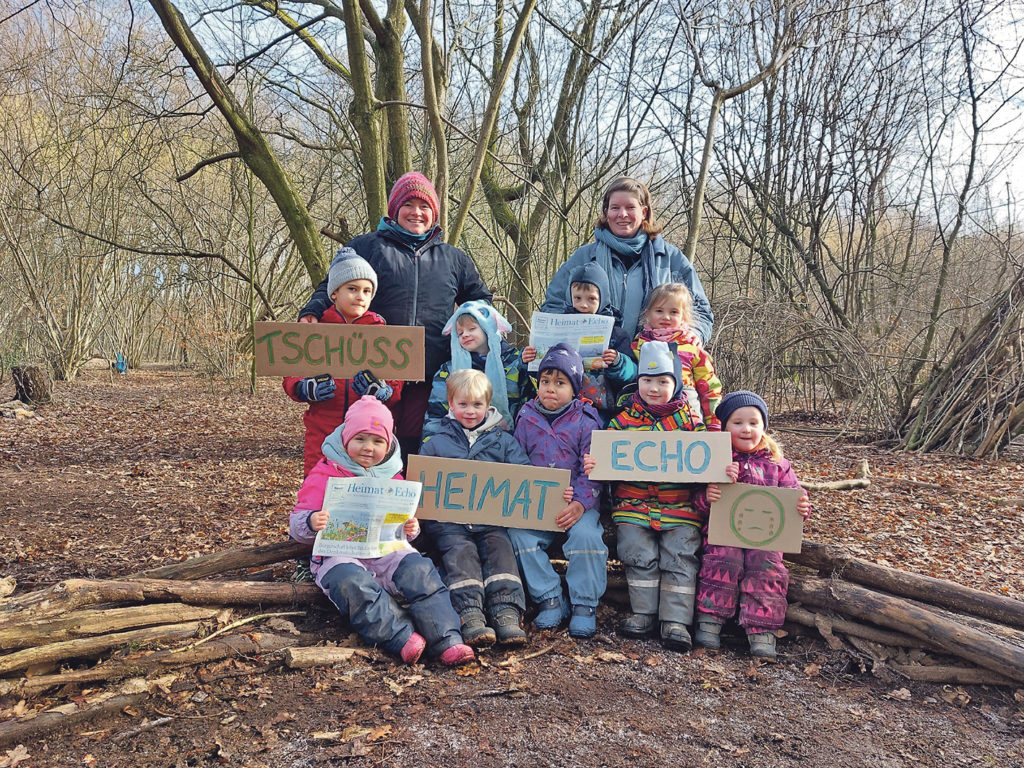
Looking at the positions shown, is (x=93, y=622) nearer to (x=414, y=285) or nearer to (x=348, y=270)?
(x=348, y=270)

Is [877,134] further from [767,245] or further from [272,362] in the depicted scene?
[272,362]

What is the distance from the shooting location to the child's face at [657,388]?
3344 mm

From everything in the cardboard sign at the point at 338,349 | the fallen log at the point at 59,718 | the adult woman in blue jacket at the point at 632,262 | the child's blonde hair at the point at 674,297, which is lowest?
the fallen log at the point at 59,718

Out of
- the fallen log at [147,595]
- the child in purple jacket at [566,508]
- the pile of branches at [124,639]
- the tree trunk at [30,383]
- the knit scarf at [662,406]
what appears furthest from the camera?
the tree trunk at [30,383]

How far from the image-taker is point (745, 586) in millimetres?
3160

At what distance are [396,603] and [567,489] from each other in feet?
3.14

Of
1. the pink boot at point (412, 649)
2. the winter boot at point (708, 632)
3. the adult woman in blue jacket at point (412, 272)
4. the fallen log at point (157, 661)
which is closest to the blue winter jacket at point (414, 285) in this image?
the adult woman in blue jacket at point (412, 272)

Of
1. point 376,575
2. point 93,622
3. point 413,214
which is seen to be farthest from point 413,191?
point 93,622

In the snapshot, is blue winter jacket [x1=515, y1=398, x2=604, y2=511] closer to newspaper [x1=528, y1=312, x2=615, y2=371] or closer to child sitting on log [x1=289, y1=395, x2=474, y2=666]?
newspaper [x1=528, y1=312, x2=615, y2=371]

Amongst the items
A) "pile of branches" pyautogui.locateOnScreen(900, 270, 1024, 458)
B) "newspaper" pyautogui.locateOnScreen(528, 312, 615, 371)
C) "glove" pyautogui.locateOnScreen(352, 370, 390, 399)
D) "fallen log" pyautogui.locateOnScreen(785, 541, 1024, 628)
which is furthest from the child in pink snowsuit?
"pile of branches" pyautogui.locateOnScreen(900, 270, 1024, 458)

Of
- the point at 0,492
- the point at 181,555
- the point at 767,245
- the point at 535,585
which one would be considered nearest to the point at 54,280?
the point at 0,492

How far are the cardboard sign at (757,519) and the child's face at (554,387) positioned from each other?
2.89 ft

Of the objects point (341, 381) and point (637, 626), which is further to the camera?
point (341, 381)

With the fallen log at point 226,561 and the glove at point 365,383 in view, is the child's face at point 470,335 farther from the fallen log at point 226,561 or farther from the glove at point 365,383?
the fallen log at point 226,561
